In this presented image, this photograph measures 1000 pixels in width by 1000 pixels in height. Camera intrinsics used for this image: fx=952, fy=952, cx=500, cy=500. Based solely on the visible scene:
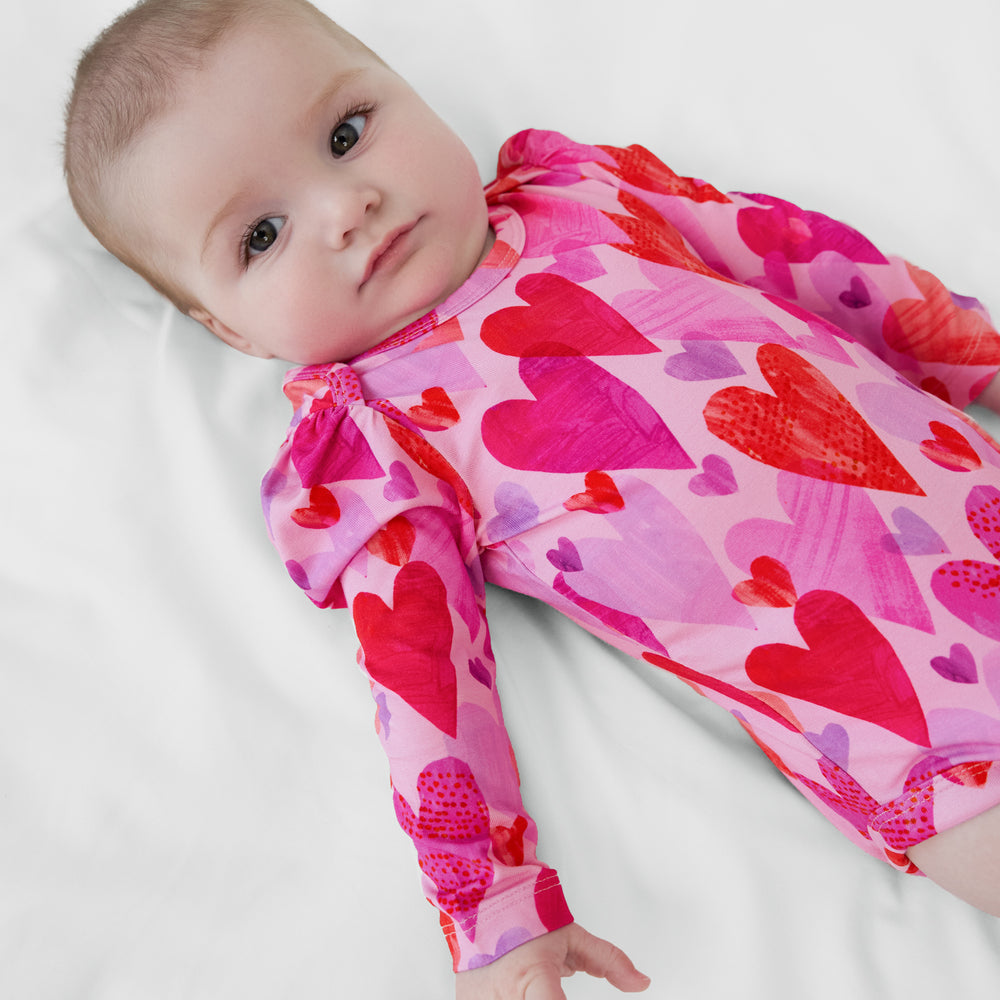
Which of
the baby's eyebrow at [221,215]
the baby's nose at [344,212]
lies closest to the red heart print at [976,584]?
the baby's nose at [344,212]

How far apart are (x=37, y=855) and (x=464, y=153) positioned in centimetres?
83

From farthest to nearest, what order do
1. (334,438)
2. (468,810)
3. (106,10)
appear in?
(106,10)
(334,438)
(468,810)

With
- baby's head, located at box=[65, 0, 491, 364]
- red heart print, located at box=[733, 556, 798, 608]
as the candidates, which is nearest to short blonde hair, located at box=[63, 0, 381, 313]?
baby's head, located at box=[65, 0, 491, 364]

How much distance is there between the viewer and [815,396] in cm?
93

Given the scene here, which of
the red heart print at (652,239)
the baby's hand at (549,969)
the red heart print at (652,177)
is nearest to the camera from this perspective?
the baby's hand at (549,969)

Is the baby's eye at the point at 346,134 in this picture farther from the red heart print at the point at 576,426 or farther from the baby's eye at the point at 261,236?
the red heart print at the point at 576,426

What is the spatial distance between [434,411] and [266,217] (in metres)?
0.25

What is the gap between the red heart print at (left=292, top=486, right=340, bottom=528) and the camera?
0.95m

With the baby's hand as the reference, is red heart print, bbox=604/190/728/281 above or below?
above

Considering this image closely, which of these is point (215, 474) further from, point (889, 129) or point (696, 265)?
point (889, 129)

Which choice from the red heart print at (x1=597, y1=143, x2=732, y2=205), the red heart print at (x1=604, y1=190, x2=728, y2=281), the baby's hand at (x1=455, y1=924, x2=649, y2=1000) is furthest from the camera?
the red heart print at (x1=597, y1=143, x2=732, y2=205)

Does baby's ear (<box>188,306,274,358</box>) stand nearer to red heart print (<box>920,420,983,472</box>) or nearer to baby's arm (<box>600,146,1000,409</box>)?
baby's arm (<box>600,146,1000,409</box>)

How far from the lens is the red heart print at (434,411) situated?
3.18ft

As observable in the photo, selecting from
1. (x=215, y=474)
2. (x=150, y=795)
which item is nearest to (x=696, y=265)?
(x=215, y=474)
